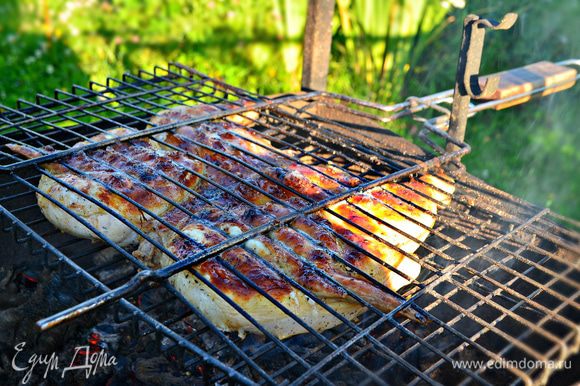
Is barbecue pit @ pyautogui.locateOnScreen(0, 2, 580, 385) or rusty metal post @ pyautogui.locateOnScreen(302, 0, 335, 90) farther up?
rusty metal post @ pyautogui.locateOnScreen(302, 0, 335, 90)

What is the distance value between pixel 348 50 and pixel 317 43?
118 inches

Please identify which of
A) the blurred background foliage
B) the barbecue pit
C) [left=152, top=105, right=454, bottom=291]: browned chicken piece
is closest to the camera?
the barbecue pit

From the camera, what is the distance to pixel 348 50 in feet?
24.0

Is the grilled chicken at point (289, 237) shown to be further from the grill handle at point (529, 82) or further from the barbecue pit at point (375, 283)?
the grill handle at point (529, 82)

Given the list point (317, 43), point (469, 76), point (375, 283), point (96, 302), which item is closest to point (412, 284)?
point (375, 283)

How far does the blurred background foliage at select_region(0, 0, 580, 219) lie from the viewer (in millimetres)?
6621

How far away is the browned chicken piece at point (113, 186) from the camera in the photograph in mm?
2812

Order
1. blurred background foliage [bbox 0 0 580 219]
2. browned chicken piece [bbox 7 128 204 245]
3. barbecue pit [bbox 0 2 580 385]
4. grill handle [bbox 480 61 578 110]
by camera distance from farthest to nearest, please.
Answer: blurred background foliage [bbox 0 0 580 219] → grill handle [bbox 480 61 578 110] → browned chicken piece [bbox 7 128 204 245] → barbecue pit [bbox 0 2 580 385]

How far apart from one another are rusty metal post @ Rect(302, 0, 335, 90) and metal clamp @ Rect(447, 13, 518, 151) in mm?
1314

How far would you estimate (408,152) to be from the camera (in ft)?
12.2

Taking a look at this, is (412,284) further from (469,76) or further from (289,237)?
(469,76)

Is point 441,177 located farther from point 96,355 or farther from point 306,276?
point 96,355

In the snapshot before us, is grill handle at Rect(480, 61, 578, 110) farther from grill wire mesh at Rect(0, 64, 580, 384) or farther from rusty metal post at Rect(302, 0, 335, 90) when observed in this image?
rusty metal post at Rect(302, 0, 335, 90)

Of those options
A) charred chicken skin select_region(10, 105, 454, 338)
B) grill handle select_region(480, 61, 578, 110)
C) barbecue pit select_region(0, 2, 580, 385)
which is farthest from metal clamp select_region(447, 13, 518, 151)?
charred chicken skin select_region(10, 105, 454, 338)
